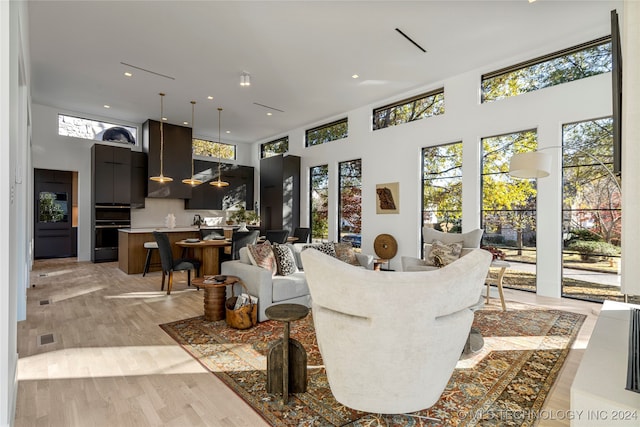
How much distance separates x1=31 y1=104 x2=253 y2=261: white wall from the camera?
7254 millimetres

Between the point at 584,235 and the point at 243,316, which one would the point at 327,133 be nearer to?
the point at 584,235

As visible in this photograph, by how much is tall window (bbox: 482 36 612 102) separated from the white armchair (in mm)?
4650

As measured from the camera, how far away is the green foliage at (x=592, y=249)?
14.2 ft

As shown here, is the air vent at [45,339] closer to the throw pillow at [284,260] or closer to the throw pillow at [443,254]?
the throw pillow at [284,260]

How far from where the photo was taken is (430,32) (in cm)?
434

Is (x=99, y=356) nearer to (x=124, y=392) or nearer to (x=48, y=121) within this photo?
(x=124, y=392)

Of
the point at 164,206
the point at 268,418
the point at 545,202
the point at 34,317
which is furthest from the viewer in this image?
the point at 164,206

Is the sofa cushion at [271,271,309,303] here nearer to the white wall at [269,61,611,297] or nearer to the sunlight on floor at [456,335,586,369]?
the sunlight on floor at [456,335,586,369]

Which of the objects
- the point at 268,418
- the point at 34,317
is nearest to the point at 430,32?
the point at 268,418

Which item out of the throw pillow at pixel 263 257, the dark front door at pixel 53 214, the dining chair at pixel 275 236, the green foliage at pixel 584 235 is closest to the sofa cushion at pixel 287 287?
the throw pillow at pixel 263 257

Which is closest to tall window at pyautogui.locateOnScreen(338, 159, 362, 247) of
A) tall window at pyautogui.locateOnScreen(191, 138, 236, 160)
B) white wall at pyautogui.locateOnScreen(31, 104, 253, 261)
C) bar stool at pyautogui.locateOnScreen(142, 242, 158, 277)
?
bar stool at pyautogui.locateOnScreen(142, 242, 158, 277)

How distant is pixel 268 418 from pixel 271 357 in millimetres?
359

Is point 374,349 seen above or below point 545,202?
below

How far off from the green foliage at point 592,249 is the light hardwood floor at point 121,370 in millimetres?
709
